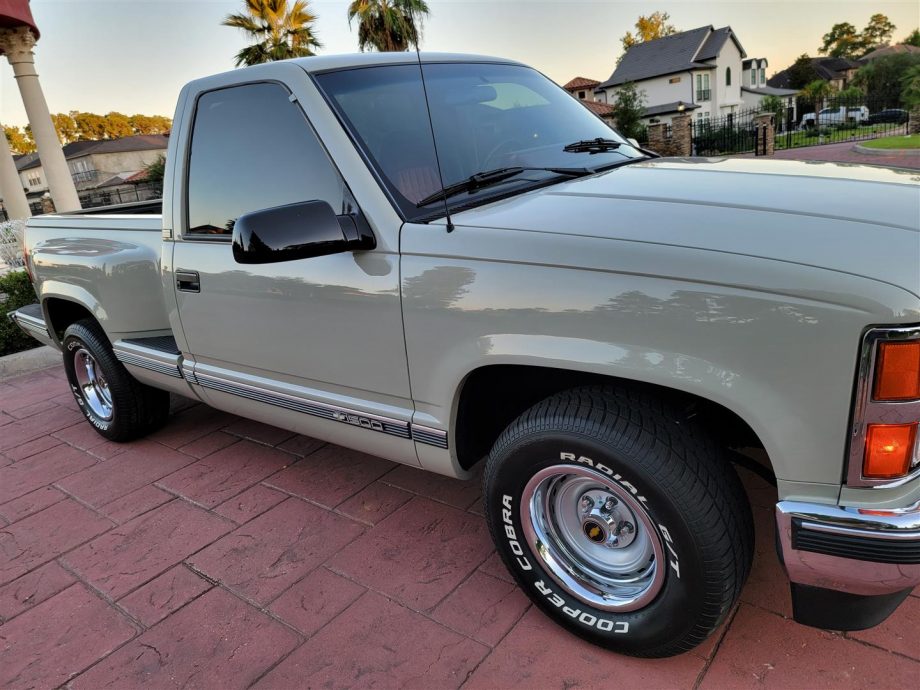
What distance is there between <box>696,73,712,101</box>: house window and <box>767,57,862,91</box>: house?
29513 mm

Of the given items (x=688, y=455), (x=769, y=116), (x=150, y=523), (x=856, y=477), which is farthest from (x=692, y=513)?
(x=769, y=116)

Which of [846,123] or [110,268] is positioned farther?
[846,123]

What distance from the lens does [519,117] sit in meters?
2.89

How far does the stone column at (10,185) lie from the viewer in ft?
48.1

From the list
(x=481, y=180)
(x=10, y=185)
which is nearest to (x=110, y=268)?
(x=481, y=180)

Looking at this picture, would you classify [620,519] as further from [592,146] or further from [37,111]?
[37,111]

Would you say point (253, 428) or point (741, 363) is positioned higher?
point (741, 363)

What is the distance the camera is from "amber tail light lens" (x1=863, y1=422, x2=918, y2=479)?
1.51 metres

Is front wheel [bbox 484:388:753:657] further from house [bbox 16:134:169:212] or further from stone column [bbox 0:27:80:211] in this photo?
house [bbox 16:134:169:212]

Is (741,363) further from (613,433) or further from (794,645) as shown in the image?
(794,645)

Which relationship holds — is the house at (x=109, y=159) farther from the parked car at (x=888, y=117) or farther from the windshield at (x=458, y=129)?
the windshield at (x=458, y=129)

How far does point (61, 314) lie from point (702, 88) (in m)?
52.2

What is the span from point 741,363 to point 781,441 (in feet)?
0.70

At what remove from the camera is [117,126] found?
97.2 m
